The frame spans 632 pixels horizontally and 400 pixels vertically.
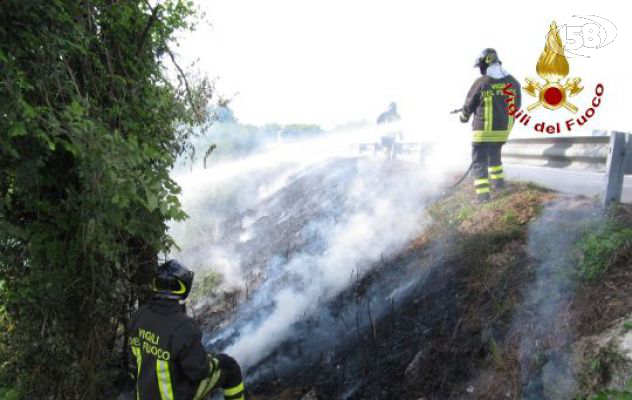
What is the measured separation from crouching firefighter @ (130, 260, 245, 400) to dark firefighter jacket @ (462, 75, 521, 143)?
4.55 metres

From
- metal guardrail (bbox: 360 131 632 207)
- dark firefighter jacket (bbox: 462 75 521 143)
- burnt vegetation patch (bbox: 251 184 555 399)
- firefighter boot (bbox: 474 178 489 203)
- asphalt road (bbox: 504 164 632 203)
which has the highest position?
dark firefighter jacket (bbox: 462 75 521 143)

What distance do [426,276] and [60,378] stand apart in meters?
3.85

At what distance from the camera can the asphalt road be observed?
688cm

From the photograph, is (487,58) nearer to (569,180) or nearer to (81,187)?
(569,180)

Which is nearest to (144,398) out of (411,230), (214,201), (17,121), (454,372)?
(17,121)

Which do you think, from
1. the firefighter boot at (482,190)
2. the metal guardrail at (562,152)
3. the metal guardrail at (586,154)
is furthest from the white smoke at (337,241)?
the metal guardrail at (586,154)

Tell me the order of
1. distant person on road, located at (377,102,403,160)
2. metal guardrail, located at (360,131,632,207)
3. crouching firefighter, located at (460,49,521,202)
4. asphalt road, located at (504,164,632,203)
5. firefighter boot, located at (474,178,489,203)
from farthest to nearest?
distant person on road, located at (377,102,403,160) < asphalt road, located at (504,164,632,203) < crouching firefighter, located at (460,49,521,202) < firefighter boot, located at (474,178,489,203) < metal guardrail, located at (360,131,632,207)

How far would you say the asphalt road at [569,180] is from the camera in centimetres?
688

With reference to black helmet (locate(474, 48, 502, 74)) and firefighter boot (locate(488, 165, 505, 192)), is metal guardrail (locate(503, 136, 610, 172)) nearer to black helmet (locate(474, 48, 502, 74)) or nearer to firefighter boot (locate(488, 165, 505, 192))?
firefighter boot (locate(488, 165, 505, 192))

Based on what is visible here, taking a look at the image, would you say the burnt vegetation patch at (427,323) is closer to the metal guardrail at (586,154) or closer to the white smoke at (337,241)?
the white smoke at (337,241)

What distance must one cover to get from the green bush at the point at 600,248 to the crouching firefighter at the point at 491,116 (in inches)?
80.3

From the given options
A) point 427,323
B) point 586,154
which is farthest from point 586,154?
point 427,323

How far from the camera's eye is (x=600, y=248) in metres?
3.79

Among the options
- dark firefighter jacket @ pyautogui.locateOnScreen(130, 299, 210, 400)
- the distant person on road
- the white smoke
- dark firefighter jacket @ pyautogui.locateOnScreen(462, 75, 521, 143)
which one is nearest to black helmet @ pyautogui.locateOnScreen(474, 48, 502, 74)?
dark firefighter jacket @ pyautogui.locateOnScreen(462, 75, 521, 143)
